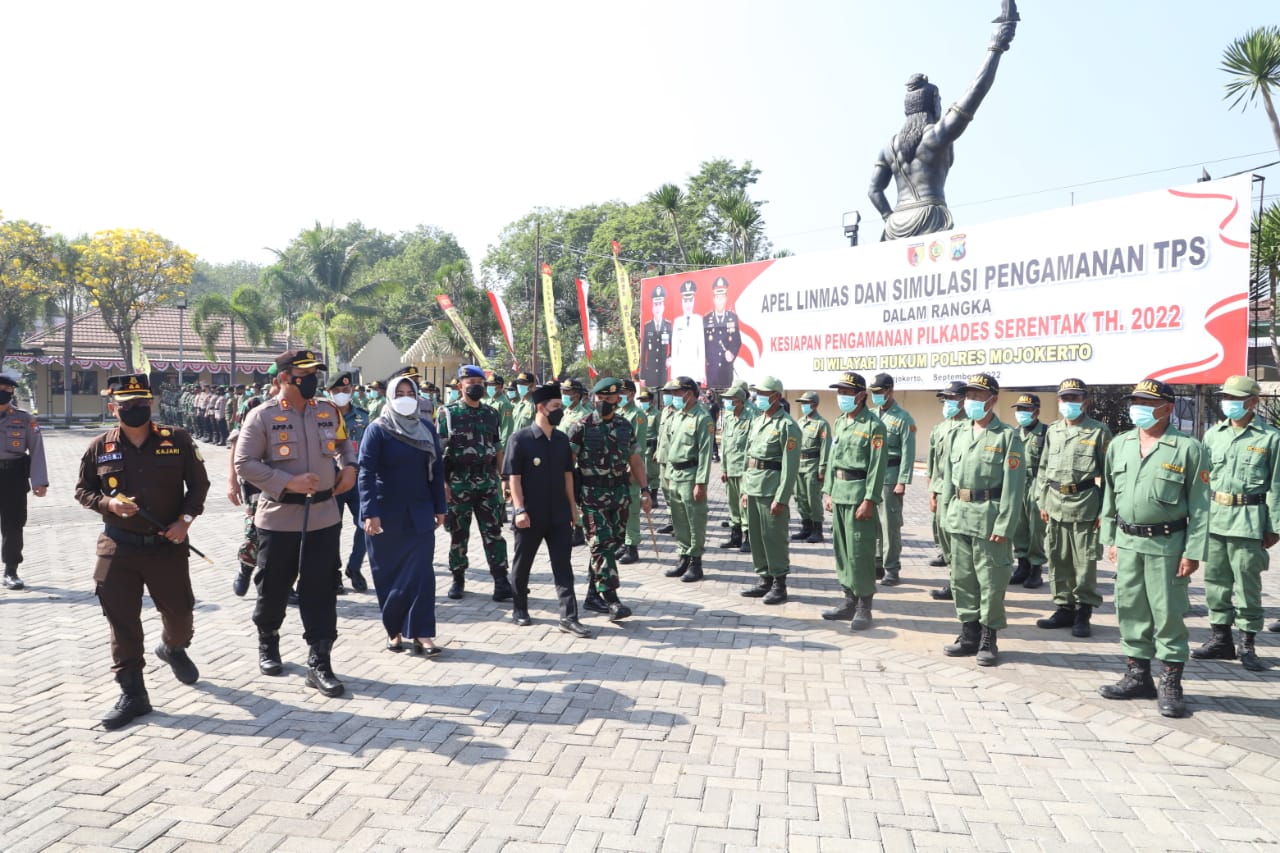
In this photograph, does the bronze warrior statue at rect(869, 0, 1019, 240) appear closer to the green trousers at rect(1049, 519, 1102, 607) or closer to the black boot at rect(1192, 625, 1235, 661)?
the green trousers at rect(1049, 519, 1102, 607)

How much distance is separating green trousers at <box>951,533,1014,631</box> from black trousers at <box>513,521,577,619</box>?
2.74m

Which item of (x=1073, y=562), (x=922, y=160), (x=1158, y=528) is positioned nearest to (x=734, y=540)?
(x=1073, y=562)

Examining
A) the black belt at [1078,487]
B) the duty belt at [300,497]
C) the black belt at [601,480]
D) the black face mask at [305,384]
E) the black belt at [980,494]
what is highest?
the black face mask at [305,384]

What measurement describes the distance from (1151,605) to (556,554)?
151 inches

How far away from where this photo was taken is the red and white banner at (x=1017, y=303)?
11539 millimetres

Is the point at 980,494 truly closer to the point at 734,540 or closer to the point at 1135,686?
the point at 1135,686

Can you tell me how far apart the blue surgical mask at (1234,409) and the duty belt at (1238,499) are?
0.56 m

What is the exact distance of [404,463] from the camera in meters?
5.64

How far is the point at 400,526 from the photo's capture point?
565 cm

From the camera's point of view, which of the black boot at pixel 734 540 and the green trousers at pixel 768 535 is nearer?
the green trousers at pixel 768 535

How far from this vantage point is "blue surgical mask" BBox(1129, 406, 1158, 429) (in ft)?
17.0

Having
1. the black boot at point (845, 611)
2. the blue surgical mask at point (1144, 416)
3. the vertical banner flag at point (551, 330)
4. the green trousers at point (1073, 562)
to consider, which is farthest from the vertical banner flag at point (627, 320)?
the blue surgical mask at point (1144, 416)

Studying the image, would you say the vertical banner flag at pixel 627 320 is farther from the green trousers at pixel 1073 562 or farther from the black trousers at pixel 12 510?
the green trousers at pixel 1073 562

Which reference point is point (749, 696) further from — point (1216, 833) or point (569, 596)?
point (1216, 833)
